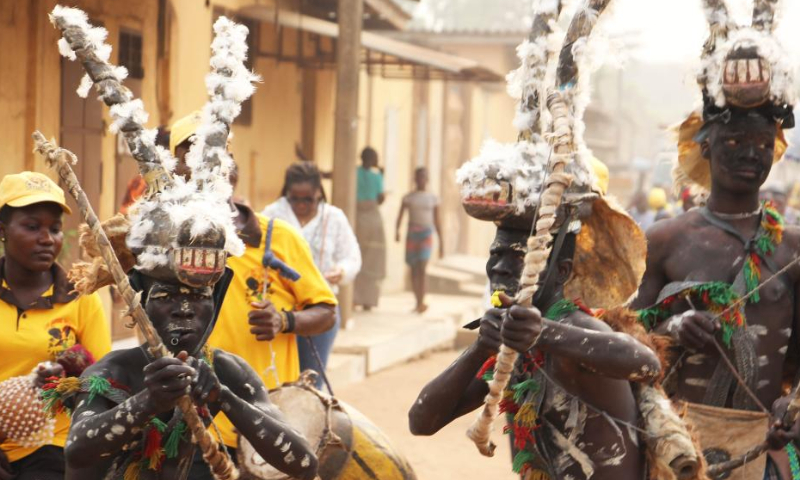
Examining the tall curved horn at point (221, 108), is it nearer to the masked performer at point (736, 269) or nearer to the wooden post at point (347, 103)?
the masked performer at point (736, 269)

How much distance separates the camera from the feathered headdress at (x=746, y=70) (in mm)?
5199

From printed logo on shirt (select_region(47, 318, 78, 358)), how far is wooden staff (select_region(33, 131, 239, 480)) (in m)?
1.50

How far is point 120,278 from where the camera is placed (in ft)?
12.7

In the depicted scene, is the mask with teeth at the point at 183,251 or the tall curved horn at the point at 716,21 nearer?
the mask with teeth at the point at 183,251

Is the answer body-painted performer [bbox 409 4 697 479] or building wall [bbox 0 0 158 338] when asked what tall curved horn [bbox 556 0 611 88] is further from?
building wall [bbox 0 0 158 338]

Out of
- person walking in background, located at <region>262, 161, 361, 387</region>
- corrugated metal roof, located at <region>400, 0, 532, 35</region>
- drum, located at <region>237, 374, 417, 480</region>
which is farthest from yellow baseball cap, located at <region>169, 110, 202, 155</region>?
corrugated metal roof, located at <region>400, 0, 532, 35</region>

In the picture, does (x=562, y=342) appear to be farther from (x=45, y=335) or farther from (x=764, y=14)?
(x=45, y=335)

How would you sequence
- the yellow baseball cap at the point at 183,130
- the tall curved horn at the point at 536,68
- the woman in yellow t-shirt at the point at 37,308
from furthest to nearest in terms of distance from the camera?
the yellow baseball cap at the point at 183,130 < the woman in yellow t-shirt at the point at 37,308 < the tall curved horn at the point at 536,68

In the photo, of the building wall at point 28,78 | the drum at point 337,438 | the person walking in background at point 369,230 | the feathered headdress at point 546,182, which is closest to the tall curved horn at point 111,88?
the feathered headdress at point 546,182

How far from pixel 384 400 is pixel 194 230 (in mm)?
8871

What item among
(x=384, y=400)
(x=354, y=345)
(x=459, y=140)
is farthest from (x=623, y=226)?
(x=459, y=140)

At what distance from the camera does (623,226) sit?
4.36m

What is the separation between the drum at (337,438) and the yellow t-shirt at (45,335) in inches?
29.0

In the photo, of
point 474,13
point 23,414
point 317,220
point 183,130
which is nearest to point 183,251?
point 23,414
